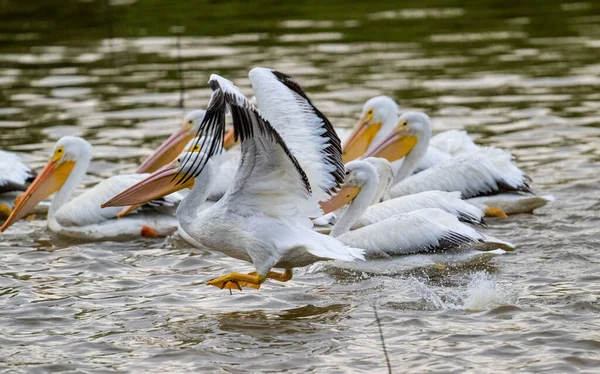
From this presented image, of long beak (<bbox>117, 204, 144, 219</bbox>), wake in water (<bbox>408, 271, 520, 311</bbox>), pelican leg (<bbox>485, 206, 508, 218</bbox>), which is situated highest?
long beak (<bbox>117, 204, 144, 219</bbox>)

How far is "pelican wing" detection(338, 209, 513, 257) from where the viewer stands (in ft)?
21.4

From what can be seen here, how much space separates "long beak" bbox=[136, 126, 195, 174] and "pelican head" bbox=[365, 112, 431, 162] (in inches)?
59.0

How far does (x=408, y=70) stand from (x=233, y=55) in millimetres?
2271

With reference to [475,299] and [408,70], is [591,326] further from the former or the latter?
[408,70]

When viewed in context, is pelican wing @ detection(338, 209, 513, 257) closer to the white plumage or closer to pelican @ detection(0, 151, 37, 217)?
the white plumage

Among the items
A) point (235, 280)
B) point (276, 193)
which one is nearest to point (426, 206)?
point (276, 193)

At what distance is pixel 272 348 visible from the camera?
5324 mm

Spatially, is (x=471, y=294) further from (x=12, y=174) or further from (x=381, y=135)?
(x=12, y=174)

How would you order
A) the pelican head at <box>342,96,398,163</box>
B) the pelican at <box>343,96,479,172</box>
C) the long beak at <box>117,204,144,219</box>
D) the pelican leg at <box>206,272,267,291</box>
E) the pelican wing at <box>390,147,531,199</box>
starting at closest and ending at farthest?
the pelican leg at <box>206,272,267,291</box> < the long beak at <box>117,204,144,219</box> < the pelican wing at <box>390,147,531,199</box> < the pelican at <box>343,96,479,172</box> < the pelican head at <box>342,96,398,163</box>

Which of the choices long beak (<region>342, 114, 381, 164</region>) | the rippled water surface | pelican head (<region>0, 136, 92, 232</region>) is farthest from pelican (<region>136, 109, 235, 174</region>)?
long beak (<region>342, 114, 381, 164</region>)

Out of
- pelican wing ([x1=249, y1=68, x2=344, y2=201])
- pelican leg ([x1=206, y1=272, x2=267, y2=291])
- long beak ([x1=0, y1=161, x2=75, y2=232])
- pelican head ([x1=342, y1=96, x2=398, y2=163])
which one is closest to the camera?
pelican leg ([x1=206, y1=272, x2=267, y2=291])

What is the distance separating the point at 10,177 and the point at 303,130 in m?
3.18

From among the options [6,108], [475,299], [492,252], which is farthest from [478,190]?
[6,108]

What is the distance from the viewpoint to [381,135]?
9.12 meters
